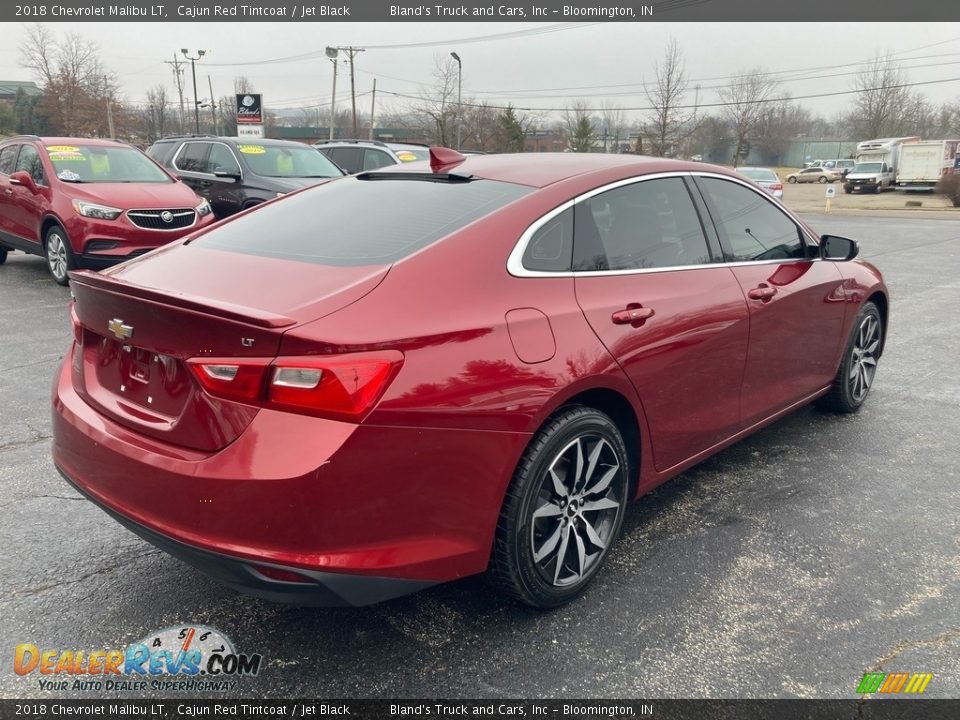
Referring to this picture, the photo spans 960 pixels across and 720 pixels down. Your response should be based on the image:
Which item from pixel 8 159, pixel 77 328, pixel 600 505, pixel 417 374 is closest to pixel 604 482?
pixel 600 505

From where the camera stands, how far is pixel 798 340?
4.10 meters

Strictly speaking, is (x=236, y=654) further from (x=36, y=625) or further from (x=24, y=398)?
(x=24, y=398)

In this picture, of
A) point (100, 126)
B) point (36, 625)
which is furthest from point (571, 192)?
point (100, 126)

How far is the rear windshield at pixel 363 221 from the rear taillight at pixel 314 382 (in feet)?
1.66

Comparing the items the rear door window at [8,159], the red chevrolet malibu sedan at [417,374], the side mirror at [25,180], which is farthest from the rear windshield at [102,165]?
the red chevrolet malibu sedan at [417,374]

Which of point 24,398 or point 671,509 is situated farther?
point 24,398

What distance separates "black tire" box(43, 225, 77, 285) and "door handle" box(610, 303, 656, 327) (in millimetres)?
7537

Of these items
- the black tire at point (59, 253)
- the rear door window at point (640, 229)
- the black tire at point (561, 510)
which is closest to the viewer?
the black tire at point (561, 510)

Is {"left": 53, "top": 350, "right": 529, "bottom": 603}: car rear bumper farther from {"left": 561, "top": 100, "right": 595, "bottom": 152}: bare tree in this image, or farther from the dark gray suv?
{"left": 561, "top": 100, "right": 595, "bottom": 152}: bare tree

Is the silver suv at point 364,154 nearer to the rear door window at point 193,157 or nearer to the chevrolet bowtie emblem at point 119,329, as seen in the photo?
the rear door window at point 193,157

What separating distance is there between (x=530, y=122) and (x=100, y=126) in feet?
106

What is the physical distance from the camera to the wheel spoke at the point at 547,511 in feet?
8.63

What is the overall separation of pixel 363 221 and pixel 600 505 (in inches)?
56.1

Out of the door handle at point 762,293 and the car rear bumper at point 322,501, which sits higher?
the door handle at point 762,293
